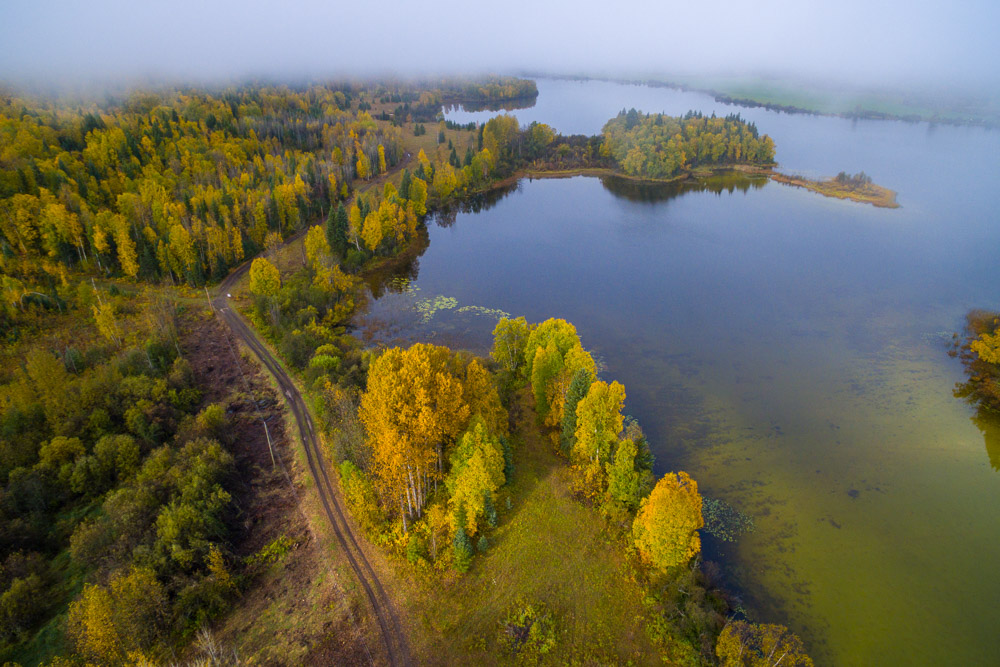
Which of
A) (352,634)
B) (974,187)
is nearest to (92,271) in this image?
(352,634)

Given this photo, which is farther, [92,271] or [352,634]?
[92,271]

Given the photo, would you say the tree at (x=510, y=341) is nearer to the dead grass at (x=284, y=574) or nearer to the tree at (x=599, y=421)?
the tree at (x=599, y=421)

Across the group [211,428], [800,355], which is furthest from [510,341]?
[800,355]

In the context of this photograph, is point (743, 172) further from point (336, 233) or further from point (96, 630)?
point (96, 630)

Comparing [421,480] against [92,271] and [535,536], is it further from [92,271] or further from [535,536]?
[92,271]

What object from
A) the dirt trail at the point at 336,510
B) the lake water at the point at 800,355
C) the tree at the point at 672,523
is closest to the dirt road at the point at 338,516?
the dirt trail at the point at 336,510

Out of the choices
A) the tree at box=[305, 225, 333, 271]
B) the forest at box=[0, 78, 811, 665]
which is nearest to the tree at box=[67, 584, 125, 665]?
the forest at box=[0, 78, 811, 665]
